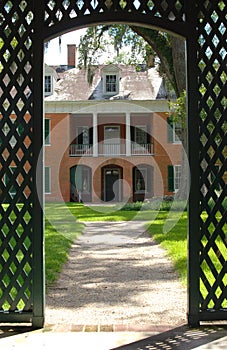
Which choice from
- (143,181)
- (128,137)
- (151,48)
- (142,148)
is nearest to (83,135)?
(128,137)

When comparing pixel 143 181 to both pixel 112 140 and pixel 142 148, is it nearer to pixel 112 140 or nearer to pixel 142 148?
pixel 142 148

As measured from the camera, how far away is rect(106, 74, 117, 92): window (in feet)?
80.4

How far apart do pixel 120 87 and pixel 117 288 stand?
64.7 ft

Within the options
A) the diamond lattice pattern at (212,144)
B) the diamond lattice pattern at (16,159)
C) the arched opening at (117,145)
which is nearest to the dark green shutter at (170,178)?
the arched opening at (117,145)

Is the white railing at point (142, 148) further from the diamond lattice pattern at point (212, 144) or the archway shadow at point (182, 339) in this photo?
the archway shadow at point (182, 339)

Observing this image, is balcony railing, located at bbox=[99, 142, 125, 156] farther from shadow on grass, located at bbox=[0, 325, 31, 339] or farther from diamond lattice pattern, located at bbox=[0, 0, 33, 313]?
shadow on grass, located at bbox=[0, 325, 31, 339]

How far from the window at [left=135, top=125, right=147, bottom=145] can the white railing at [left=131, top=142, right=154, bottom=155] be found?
0.67ft

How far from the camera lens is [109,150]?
23.8 m

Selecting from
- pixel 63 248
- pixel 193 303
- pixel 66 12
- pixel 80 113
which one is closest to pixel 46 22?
pixel 66 12

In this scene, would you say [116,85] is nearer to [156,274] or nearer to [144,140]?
[144,140]

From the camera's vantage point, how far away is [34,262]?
3.91m

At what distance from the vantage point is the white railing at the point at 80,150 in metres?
23.8

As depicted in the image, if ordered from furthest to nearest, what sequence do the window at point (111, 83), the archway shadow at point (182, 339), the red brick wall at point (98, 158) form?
the window at point (111, 83) < the red brick wall at point (98, 158) < the archway shadow at point (182, 339)

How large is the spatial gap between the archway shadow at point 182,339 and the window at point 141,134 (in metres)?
20.5
